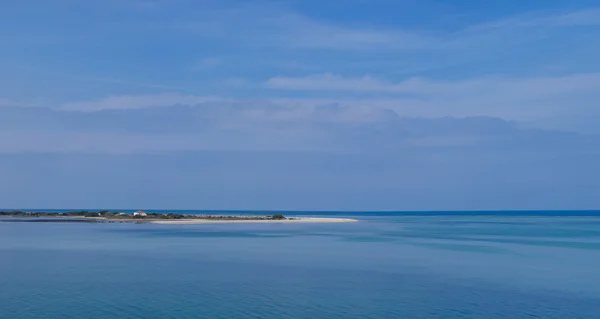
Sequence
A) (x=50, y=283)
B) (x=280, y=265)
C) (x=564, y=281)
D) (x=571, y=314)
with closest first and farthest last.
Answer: (x=571, y=314) < (x=50, y=283) < (x=564, y=281) < (x=280, y=265)

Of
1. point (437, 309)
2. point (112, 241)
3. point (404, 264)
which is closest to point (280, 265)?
point (404, 264)

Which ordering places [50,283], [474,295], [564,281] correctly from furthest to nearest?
Result: [564,281]
[50,283]
[474,295]

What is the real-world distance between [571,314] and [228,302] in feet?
39.3

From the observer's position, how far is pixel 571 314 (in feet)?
72.4

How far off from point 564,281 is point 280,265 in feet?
47.8

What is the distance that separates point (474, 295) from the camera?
25.7 meters

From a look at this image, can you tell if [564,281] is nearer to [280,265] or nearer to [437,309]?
[437,309]

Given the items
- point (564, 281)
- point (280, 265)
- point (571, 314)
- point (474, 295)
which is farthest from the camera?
point (280, 265)

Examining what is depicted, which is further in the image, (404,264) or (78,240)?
(78,240)

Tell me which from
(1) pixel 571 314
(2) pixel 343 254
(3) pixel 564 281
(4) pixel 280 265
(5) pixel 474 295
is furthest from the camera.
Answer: (2) pixel 343 254

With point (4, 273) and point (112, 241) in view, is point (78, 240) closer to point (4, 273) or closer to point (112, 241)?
point (112, 241)

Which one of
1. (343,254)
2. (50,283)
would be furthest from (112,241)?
(50,283)

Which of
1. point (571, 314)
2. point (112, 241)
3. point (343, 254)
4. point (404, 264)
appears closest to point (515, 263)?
point (404, 264)

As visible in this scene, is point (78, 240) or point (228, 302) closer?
point (228, 302)
